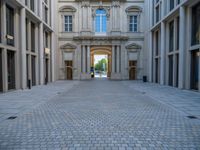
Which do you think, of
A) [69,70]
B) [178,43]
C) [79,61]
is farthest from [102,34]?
[178,43]

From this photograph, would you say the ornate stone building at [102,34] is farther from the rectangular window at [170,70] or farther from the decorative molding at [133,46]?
the rectangular window at [170,70]

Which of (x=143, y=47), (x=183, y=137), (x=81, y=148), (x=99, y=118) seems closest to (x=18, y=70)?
(x=99, y=118)

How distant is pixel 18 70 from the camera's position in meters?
14.8

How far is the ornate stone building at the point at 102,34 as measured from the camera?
27438 mm

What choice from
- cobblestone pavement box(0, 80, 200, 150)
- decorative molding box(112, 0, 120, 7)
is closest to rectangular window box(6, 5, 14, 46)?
cobblestone pavement box(0, 80, 200, 150)

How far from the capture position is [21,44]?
15117 millimetres

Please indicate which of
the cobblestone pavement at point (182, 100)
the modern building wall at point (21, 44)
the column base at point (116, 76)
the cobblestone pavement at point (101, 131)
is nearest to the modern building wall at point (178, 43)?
the cobblestone pavement at point (182, 100)

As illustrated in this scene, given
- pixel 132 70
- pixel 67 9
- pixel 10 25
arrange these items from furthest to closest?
pixel 132 70 → pixel 67 9 → pixel 10 25

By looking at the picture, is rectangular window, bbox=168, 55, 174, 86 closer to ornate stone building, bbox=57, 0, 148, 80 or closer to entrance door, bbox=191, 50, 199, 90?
entrance door, bbox=191, 50, 199, 90

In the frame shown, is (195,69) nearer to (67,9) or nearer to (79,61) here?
(79,61)

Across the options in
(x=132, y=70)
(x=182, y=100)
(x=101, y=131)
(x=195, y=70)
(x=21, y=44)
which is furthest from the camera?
(x=132, y=70)

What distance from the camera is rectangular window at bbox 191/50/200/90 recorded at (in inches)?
530

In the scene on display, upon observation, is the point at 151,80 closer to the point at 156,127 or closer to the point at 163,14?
the point at 163,14

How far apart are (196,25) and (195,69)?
11.6ft
